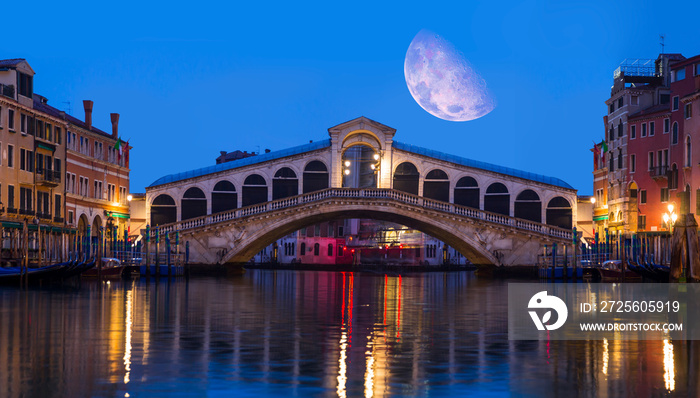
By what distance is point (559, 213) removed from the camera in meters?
56.7

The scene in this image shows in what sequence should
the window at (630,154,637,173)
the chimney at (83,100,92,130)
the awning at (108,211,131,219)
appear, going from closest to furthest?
the window at (630,154,637,173) → the chimney at (83,100,92,130) → the awning at (108,211,131,219)

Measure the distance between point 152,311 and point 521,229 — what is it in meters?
36.1

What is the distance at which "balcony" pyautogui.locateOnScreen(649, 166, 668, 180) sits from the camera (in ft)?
163

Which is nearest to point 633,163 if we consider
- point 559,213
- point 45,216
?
point 559,213

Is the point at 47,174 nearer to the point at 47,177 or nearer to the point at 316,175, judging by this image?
the point at 47,177

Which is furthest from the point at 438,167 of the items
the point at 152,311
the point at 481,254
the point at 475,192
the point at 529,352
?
the point at 529,352

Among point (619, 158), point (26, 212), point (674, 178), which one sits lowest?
point (26, 212)

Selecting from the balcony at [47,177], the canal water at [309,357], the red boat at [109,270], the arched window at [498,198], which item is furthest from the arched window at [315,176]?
the canal water at [309,357]

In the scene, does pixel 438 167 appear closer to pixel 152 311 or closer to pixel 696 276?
pixel 696 276

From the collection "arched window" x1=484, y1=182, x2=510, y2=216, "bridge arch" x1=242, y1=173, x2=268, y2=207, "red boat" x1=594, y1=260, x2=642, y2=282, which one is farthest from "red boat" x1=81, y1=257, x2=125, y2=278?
"arched window" x1=484, y1=182, x2=510, y2=216

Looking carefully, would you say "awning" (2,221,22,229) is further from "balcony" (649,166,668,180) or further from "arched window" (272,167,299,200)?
"balcony" (649,166,668,180)

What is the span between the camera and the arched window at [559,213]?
56.7 metres

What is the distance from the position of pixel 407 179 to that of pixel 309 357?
45220 mm

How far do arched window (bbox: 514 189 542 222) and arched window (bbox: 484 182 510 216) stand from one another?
0.59 meters
